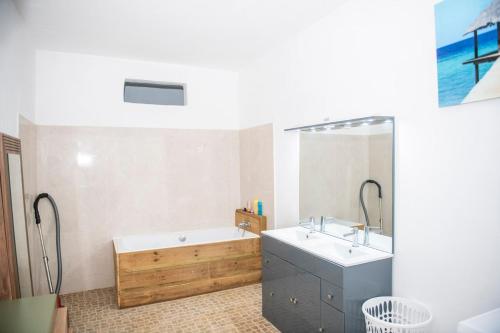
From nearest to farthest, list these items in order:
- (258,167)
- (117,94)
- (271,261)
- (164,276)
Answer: (271,261), (164,276), (117,94), (258,167)

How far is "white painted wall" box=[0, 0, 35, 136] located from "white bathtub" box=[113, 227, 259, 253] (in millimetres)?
1693

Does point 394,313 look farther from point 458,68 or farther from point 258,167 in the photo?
point 258,167

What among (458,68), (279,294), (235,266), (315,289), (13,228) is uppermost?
(458,68)

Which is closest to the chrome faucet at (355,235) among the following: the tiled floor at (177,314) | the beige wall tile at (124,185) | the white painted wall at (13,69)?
the tiled floor at (177,314)

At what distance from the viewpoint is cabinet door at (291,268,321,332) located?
233 cm

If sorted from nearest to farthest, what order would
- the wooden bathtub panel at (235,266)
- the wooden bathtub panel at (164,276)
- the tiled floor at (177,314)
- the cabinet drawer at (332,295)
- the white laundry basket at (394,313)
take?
the white laundry basket at (394,313) → the cabinet drawer at (332,295) → the tiled floor at (177,314) → the wooden bathtub panel at (164,276) → the wooden bathtub panel at (235,266)

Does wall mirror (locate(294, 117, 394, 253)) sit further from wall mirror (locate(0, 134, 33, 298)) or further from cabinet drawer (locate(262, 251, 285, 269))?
wall mirror (locate(0, 134, 33, 298))

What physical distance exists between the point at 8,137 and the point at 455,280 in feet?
10.5

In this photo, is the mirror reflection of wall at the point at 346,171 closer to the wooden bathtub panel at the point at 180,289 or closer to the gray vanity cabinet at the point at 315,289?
the gray vanity cabinet at the point at 315,289

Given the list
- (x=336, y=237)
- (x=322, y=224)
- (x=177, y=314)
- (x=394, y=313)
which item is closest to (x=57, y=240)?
(x=177, y=314)

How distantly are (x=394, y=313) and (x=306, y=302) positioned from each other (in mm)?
604

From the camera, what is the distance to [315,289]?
2.35 metres

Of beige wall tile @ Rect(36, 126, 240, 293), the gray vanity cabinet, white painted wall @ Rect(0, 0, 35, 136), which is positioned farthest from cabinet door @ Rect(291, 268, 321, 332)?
white painted wall @ Rect(0, 0, 35, 136)

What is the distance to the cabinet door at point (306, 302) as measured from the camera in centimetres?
233
